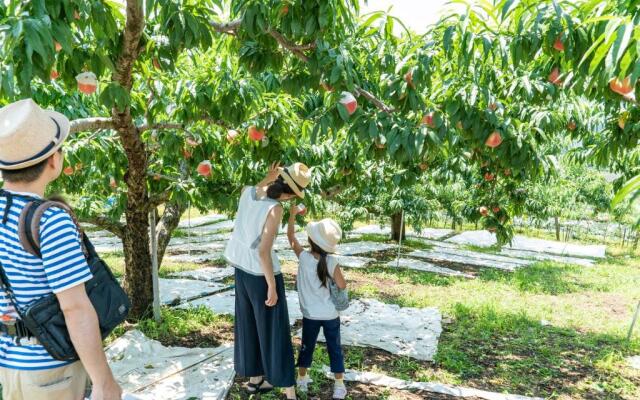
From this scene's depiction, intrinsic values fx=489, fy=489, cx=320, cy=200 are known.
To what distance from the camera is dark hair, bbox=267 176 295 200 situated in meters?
2.66

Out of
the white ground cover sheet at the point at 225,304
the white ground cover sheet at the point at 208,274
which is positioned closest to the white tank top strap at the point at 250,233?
the white ground cover sheet at the point at 225,304

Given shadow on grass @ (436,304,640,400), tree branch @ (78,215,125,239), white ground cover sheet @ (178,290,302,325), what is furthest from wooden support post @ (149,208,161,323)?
shadow on grass @ (436,304,640,400)

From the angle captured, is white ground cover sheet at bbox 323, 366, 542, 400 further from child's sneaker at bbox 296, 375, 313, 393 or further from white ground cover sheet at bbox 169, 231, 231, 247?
white ground cover sheet at bbox 169, 231, 231, 247

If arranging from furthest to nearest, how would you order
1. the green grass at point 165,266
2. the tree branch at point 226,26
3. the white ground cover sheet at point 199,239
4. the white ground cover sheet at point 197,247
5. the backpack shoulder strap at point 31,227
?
the white ground cover sheet at point 199,239, the white ground cover sheet at point 197,247, the green grass at point 165,266, the tree branch at point 226,26, the backpack shoulder strap at point 31,227

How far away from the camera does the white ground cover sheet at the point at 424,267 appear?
8.39 m

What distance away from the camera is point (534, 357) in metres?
4.04

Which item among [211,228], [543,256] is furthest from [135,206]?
[211,228]

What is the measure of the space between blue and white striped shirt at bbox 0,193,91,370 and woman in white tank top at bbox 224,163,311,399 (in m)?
1.31

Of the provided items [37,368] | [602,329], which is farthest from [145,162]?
[602,329]

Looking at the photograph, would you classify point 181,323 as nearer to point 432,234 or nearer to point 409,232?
point 432,234

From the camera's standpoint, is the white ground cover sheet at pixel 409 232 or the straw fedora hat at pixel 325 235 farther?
the white ground cover sheet at pixel 409 232

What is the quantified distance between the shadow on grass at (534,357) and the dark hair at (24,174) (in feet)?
9.97

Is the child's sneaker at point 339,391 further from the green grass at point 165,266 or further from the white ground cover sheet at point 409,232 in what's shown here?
the white ground cover sheet at point 409,232

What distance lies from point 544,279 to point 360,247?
4.14 meters
